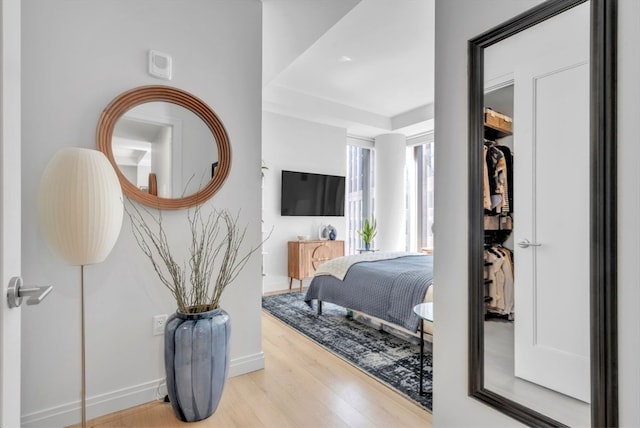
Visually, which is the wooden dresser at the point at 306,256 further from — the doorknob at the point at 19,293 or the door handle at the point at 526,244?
the doorknob at the point at 19,293

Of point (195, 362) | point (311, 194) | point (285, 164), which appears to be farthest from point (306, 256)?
point (195, 362)

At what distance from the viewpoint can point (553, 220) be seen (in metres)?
1.21

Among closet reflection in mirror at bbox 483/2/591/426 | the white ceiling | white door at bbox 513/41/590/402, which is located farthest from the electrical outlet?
the white ceiling

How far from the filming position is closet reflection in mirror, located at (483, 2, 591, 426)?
3.74ft

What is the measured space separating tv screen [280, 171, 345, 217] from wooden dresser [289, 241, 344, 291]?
0.54 metres

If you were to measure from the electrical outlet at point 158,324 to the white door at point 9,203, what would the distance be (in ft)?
3.69

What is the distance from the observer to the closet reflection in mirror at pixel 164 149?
6.23 feet

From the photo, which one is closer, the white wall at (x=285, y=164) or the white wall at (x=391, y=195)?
the white wall at (x=285, y=164)

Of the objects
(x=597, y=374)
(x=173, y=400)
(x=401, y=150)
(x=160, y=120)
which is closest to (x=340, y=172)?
(x=401, y=150)

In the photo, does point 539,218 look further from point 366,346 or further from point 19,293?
point 366,346

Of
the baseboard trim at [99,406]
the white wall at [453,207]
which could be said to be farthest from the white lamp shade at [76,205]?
the white wall at [453,207]

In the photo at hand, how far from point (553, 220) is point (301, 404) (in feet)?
5.15

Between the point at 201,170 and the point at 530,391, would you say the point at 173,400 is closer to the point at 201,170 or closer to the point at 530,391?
the point at 201,170

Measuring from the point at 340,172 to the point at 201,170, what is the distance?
375 centimetres
